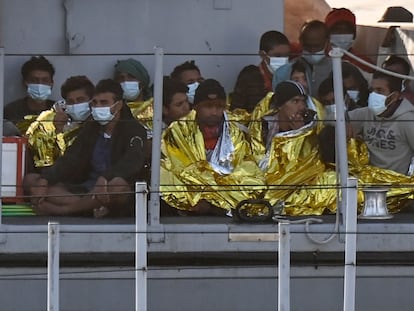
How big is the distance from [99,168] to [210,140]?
60 cm

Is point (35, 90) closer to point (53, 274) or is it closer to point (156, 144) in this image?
point (156, 144)

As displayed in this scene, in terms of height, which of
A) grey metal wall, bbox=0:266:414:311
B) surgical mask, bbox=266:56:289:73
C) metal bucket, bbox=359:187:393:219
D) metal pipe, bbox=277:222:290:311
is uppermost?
surgical mask, bbox=266:56:289:73

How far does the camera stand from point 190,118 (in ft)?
22.9

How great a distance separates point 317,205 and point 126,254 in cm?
101

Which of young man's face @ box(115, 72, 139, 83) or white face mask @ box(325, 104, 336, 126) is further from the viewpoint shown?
young man's face @ box(115, 72, 139, 83)

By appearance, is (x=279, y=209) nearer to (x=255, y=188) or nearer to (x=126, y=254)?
(x=255, y=188)

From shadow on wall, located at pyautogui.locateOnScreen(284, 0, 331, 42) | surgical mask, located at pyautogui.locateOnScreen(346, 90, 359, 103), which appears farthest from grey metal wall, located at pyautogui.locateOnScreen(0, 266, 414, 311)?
shadow on wall, located at pyautogui.locateOnScreen(284, 0, 331, 42)

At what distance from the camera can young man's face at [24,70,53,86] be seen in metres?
7.42

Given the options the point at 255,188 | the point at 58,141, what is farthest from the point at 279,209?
the point at 58,141

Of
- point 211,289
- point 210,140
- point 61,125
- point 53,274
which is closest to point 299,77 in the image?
point 210,140

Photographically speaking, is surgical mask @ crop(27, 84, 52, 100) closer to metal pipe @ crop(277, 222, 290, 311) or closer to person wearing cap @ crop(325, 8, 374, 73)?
person wearing cap @ crop(325, 8, 374, 73)

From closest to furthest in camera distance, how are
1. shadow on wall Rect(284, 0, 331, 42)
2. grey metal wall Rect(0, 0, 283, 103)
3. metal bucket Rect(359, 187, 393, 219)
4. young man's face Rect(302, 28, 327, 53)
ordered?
metal bucket Rect(359, 187, 393, 219)
grey metal wall Rect(0, 0, 283, 103)
young man's face Rect(302, 28, 327, 53)
shadow on wall Rect(284, 0, 331, 42)

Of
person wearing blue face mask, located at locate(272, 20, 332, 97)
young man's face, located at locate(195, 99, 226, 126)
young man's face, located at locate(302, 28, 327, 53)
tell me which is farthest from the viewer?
young man's face, located at locate(302, 28, 327, 53)

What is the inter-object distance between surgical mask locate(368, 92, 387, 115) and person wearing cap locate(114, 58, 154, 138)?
3.82 ft
